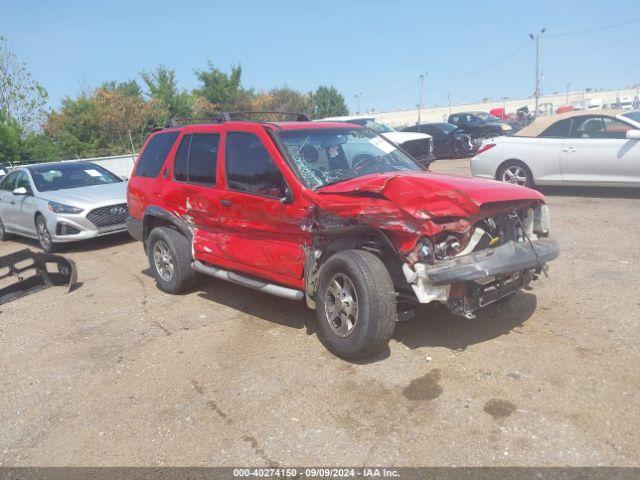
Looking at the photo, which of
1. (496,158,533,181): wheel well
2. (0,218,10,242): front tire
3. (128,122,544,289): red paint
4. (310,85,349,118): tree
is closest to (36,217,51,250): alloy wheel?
(0,218,10,242): front tire

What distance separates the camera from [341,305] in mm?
4086

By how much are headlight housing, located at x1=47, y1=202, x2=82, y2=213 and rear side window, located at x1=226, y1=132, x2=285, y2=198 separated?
4.84 m

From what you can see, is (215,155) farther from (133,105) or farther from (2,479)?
(133,105)

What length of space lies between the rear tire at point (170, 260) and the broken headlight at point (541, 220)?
350 cm

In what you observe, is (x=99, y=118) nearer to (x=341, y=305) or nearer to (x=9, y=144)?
(x=9, y=144)

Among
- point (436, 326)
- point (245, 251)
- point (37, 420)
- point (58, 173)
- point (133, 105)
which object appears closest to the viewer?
point (37, 420)

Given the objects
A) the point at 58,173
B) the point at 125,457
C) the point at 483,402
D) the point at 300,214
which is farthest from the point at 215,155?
the point at 58,173

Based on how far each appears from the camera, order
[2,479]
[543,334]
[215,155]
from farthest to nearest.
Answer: [215,155] → [543,334] → [2,479]

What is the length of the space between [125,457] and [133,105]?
36.7 meters

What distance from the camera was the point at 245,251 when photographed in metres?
5.04

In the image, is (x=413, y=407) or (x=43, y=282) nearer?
(x=413, y=407)

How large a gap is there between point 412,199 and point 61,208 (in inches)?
285

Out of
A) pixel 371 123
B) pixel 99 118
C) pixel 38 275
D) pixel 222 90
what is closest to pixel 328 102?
pixel 222 90

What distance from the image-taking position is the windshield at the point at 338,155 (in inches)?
184
